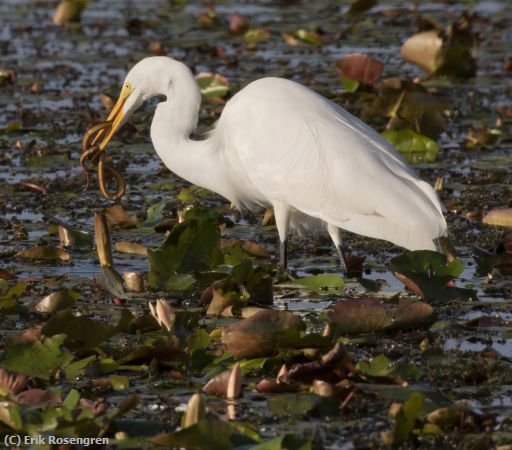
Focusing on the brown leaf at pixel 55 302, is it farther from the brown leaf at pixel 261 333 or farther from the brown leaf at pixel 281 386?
the brown leaf at pixel 281 386

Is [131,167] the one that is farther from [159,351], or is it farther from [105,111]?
[159,351]

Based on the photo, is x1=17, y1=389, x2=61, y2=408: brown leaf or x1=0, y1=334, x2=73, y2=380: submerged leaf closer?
x1=17, y1=389, x2=61, y2=408: brown leaf

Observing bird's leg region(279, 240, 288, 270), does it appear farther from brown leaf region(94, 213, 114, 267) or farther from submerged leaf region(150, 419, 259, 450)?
submerged leaf region(150, 419, 259, 450)

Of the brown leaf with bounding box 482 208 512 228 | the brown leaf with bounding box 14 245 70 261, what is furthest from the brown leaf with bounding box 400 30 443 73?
the brown leaf with bounding box 14 245 70 261

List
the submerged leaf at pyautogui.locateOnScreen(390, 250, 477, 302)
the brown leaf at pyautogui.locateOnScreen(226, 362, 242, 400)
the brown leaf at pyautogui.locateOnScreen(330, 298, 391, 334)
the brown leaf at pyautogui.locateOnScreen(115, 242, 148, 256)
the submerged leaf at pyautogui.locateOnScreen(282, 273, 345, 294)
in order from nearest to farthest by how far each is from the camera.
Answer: the brown leaf at pyautogui.locateOnScreen(226, 362, 242, 400) < the brown leaf at pyautogui.locateOnScreen(330, 298, 391, 334) < the submerged leaf at pyautogui.locateOnScreen(390, 250, 477, 302) < the submerged leaf at pyautogui.locateOnScreen(282, 273, 345, 294) < the brown leaf at pyautogui.locateOnScreen(115, 242, 148, 256)

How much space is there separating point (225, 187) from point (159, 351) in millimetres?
2290

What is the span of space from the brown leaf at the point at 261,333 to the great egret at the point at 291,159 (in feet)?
4.38

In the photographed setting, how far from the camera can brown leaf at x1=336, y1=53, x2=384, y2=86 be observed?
10.2 m

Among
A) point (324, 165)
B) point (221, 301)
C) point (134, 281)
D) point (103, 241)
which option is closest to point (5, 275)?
point (103, 241)

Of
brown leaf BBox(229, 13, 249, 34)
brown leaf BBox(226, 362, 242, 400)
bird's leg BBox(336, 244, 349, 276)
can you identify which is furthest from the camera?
brown leaf BBox(229, 13, 249, 34)

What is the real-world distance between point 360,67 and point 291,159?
382cm

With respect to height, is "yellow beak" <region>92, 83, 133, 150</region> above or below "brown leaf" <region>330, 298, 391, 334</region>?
above

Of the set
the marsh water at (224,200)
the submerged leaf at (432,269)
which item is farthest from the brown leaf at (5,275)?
the submerged leaf at (432,269)

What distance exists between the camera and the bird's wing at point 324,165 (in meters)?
6.11
